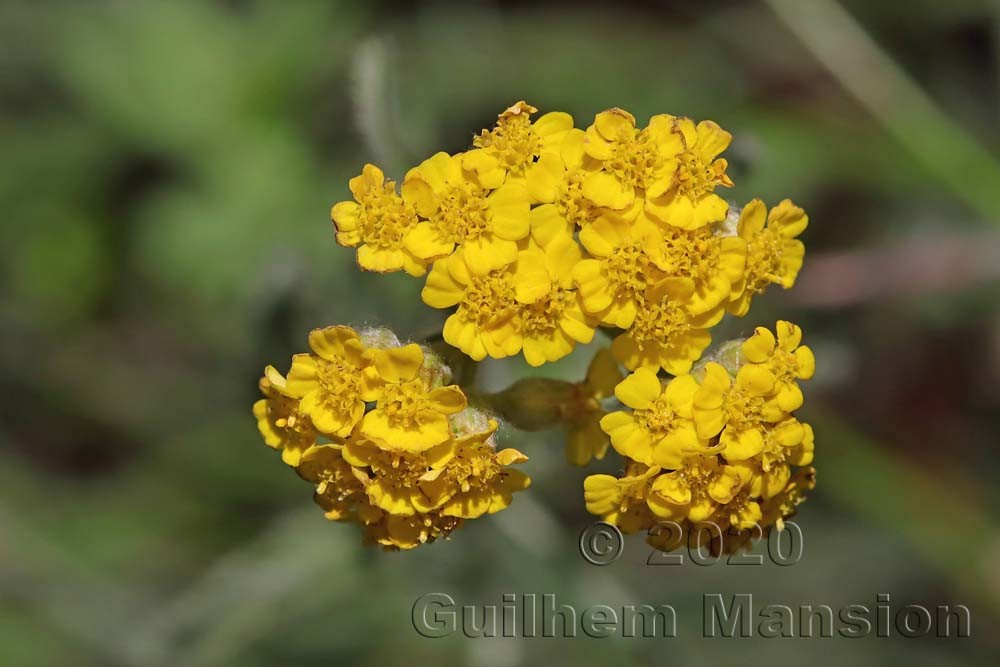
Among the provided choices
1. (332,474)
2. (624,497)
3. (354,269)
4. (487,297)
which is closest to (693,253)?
(487,297)

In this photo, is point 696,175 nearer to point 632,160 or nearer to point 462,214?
point 632,160

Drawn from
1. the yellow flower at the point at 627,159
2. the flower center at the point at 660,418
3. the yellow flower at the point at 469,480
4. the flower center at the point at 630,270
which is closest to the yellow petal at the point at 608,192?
the yellow flower at the point at 627,159

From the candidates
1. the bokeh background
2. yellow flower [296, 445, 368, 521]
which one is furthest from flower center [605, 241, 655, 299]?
the bokeh background

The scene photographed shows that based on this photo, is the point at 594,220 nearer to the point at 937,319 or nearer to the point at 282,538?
the point at 282,538

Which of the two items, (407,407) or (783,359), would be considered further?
(783,359)

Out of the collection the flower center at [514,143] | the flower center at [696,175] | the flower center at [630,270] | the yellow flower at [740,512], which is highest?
the flower center at [514,143]

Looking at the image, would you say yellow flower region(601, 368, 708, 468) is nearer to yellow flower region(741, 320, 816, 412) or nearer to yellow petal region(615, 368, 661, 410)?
yellow petal region(615, 368, 661, 410)

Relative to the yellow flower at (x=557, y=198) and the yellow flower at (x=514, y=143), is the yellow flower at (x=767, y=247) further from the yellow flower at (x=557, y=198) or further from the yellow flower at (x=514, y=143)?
the yellow flower at (x=514, y=143)
